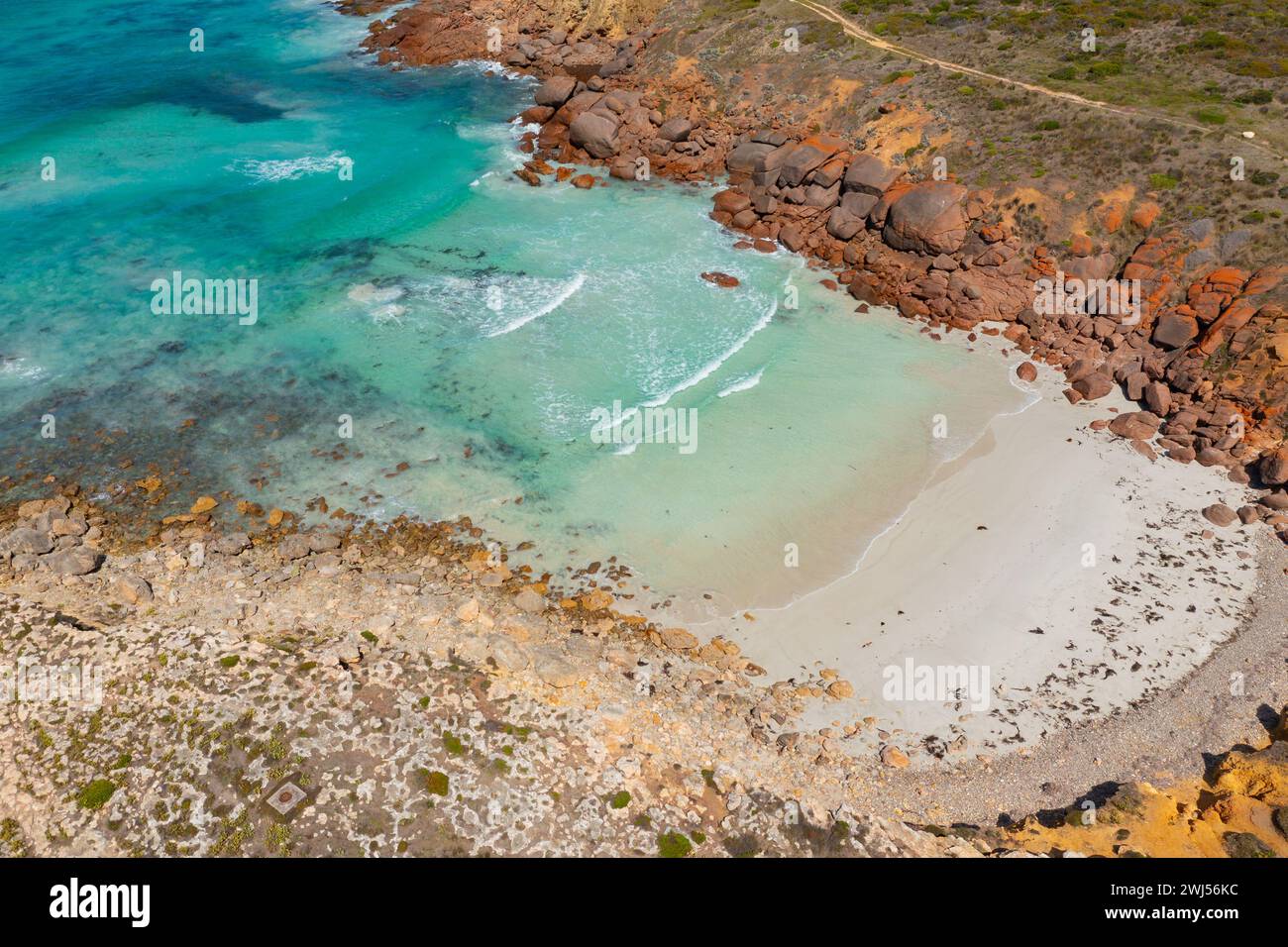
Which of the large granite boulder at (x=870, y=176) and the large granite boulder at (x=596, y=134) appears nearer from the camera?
the large granite boulder at (x=870, y=176)

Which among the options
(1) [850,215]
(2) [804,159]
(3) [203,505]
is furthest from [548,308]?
(3) [203,505]

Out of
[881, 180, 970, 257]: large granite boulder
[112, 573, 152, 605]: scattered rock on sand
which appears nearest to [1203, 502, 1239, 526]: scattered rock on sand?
[881, 180, 970, 257]: large granite boulder

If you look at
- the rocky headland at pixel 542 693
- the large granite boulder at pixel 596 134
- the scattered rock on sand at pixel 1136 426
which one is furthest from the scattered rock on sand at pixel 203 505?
the scattered rock on sand at pixel 1136 426

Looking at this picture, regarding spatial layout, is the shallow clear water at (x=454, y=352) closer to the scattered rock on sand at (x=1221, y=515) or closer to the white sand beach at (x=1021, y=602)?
the white sand beach at (x=1021, y=602)

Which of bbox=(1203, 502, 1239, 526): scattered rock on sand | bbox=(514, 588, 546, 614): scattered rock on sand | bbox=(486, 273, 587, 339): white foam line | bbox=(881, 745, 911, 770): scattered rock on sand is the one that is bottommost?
bbox=(881, 745, 911, 770): scattered rock on sand

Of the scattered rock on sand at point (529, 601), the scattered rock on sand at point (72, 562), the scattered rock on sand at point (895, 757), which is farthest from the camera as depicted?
the scattered rock on sand at point (529, 601)

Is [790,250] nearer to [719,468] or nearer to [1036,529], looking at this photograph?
[719,468]

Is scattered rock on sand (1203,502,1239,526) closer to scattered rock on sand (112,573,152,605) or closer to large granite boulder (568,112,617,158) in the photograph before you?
scattered rock on sand (112,573,152,605)
